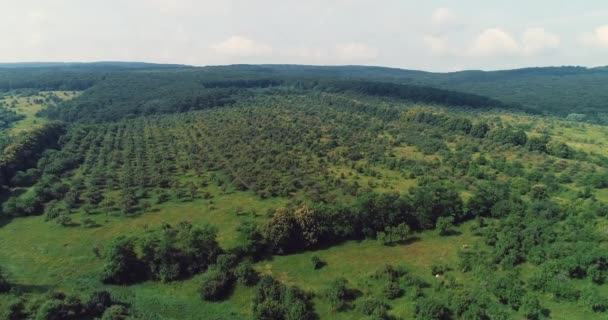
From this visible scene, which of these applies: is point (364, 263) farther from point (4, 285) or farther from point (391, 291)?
point (4, 285)

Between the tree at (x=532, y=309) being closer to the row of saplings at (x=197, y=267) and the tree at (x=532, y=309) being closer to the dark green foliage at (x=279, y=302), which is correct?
the dark green foliage at (x=279, y=302)

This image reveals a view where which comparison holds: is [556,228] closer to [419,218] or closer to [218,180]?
[419,218]

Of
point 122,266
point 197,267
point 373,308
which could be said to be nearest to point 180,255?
point 197,267

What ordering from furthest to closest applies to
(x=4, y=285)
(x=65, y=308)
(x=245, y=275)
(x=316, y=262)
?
(x=316, y=262) → (x=245, y=275) → (x=4, y=285) → (x=65, y=308)

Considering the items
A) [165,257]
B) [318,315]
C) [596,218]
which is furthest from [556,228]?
[165,257]

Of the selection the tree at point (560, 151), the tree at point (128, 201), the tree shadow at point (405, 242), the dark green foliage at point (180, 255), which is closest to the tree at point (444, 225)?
the tree shadow at point (405, 242)
